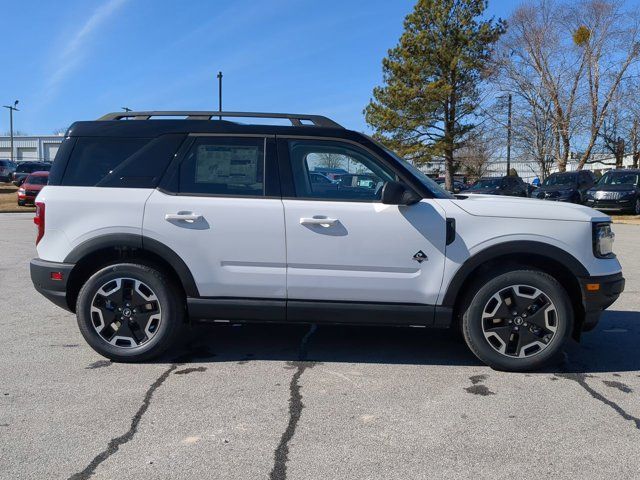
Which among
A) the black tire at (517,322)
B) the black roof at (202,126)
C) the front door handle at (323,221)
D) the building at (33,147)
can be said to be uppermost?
the building at (33,147)

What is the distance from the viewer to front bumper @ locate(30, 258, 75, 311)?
4.60m

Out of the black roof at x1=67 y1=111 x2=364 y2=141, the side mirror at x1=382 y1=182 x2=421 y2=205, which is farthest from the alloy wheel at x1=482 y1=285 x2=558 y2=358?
the black roof at x1=67 y1=111 x2=364 y2=141

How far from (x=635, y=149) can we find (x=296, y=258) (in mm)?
42764

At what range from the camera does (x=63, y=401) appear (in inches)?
153

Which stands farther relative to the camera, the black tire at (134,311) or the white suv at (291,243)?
the black tire at (134,311)

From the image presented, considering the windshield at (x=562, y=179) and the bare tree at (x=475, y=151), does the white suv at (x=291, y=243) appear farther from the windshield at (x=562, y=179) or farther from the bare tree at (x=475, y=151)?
the bare tree at (x=475, y=151)

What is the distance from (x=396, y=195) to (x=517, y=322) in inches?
54.1

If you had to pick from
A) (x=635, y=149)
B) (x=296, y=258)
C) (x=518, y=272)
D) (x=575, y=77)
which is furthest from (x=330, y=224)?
(x=635, y=149)

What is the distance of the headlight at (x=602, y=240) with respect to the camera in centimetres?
440

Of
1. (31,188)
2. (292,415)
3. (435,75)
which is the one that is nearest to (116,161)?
(292,415)

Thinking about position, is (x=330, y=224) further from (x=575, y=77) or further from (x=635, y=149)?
(x=635, y=149)

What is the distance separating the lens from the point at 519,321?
440 cm

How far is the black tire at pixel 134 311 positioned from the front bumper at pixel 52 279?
179mm

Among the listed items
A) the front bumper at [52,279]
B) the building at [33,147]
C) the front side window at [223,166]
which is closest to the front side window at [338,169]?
the front side window at [223,166]
